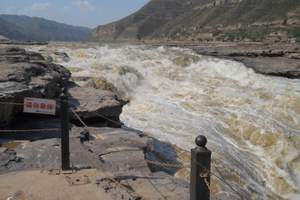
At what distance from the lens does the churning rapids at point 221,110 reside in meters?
11.4

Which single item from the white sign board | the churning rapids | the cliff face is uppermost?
the cliff face

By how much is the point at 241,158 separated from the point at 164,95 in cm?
714

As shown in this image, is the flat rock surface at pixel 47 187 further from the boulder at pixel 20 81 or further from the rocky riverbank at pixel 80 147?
the boulder at pixel 20 81

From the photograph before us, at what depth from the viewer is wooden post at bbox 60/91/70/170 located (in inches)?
283

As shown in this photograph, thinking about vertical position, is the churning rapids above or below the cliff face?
below

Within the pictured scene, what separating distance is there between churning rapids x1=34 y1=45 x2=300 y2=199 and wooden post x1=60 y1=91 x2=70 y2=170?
119 inches

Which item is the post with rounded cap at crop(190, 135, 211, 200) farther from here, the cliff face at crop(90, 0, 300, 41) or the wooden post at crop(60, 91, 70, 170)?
the cliff face at crop(90, 0, 300, 41)

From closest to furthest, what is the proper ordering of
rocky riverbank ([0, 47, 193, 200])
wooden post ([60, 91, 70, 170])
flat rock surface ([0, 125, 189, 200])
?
flat rock surface ([0, 125, 189, 200]) → rocky riverbank ([0, 47, 193, 200]) → wooden post ([60, 91, 70, 170])

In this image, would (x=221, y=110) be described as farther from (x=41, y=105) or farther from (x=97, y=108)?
(x=41, y=105)

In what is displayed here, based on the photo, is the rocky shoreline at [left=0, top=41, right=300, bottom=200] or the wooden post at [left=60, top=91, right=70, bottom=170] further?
the rocky shoreline at [left=0, top=41, right=300, bottom=200]

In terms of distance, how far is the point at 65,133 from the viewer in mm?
7324

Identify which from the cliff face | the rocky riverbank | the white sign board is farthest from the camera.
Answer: the cliff face

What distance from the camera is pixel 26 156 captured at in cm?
806

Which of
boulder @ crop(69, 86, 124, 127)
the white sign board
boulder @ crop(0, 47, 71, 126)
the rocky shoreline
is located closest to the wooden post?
the white sign board
